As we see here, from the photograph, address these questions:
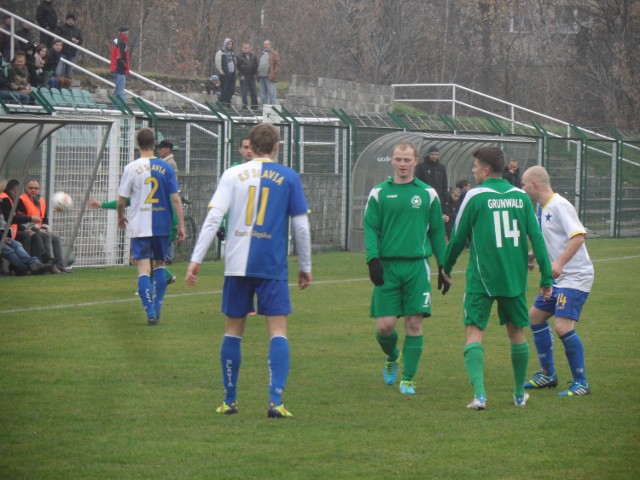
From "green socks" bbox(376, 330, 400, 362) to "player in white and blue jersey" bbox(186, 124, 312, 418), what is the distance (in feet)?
5.13

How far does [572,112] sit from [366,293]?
127 feet

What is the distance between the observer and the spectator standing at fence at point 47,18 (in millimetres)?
27953

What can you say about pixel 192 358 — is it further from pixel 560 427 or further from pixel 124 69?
pixel 124 69

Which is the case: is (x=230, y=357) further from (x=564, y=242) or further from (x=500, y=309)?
(x=564, y=242)

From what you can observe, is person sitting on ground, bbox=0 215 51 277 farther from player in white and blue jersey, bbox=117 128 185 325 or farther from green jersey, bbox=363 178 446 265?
green jersey, bbox=363 178 446 265

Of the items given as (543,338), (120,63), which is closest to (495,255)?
(543,338)

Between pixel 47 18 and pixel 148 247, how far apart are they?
16775 millimetres

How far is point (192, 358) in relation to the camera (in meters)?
11.0

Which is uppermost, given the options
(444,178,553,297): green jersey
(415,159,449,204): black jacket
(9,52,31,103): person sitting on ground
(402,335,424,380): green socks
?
(9,52,31,103): person sitting on ground

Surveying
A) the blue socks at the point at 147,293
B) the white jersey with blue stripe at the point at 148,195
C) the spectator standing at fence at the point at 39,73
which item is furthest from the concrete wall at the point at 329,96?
the blue socks at the point at 147,293

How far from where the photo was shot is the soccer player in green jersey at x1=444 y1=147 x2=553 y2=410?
28.1 feet

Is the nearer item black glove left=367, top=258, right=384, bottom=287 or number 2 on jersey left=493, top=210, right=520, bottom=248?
number 2 on jersey left=493, top=210, right=520, bottom=248

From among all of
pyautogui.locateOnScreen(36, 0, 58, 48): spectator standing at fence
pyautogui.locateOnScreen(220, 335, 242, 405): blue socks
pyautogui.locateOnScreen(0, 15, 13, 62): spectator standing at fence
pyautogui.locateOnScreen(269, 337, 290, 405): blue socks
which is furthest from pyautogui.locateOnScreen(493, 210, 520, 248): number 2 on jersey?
Answer: pyautogui.locateOnScreen(36, 0, 58, 48): spectator standing at fence

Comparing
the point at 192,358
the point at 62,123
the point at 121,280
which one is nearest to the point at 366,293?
the point at 121,280
